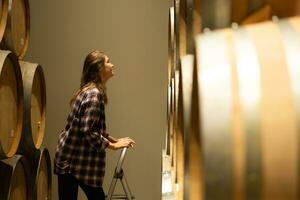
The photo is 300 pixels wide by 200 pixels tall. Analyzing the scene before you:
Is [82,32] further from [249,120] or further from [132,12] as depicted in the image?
[249,120]

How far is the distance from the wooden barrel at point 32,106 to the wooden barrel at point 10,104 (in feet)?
0.82

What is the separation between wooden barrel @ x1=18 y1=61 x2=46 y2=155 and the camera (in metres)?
3.05

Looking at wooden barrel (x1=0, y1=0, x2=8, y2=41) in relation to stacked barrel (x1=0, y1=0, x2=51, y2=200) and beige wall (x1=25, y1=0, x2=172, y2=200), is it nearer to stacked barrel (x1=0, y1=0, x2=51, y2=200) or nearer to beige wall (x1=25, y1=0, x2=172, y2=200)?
stacked barrel (x1=0, y1=0, x2=51, y2=200)

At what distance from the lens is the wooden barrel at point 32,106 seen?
3.05m

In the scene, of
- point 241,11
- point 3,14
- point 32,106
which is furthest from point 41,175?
point 241,11

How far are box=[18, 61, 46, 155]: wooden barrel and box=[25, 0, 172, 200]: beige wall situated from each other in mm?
1890

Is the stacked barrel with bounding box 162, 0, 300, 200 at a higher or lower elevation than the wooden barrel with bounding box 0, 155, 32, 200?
higher

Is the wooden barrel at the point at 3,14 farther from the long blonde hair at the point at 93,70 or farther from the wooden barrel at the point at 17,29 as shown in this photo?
the long blonde hair at the point at 93,70

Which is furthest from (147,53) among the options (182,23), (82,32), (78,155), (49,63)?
(182,23)

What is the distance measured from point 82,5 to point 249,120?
5272 millimetres

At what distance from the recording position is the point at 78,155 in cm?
358

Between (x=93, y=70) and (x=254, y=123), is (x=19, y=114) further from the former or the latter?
(x=254, y=123)

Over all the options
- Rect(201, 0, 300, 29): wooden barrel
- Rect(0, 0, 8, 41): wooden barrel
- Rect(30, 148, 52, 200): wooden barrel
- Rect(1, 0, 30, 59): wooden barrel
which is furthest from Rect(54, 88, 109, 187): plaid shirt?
Rect(201, 0, 300, 29): wooden barrel

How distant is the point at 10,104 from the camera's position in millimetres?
2678
